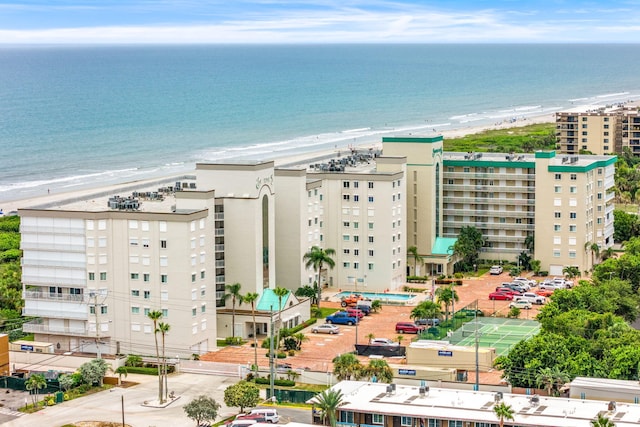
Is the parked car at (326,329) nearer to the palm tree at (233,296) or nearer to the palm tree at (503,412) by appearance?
the palm tree at (233,296)

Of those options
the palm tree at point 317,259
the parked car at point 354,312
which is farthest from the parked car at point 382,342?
the palm tree at point 317,259

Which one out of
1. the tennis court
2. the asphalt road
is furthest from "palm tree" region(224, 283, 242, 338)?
the tennis court

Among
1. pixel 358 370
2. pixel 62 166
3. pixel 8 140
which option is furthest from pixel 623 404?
pixel 8 140

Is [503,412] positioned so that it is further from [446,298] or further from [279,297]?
[446,298]

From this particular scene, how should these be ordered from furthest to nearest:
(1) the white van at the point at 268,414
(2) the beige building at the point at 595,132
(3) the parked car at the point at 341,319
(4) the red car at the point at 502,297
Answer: (2) the beige building at the point at 595,132 < (4) the red car at the point at 502,297 < (3) the parked car at the point at 341,319 < (1) the white van at the point at 268,414

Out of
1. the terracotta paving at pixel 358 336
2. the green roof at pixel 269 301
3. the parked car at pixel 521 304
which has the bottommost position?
the terracotta paving at pixel 358 336

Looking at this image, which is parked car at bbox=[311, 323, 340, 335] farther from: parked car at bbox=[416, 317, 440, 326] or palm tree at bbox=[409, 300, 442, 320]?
parked car at bbox=[416, 317, 440, 326]

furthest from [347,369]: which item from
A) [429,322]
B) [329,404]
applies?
[429,322]
